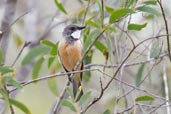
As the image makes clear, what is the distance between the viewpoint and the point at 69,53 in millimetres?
3061

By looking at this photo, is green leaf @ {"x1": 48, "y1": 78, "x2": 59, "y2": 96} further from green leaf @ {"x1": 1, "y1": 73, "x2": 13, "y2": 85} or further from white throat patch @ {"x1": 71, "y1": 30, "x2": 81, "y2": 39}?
green leaf @ {"x1": 1, "y1": 73, "x2": 13, "y2": 85}

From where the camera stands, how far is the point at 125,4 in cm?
239

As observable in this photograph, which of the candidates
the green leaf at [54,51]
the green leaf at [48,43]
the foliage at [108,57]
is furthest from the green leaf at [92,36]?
the green leaf at [54,51]

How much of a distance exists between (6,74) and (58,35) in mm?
2172

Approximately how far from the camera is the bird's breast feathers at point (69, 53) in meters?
3.04

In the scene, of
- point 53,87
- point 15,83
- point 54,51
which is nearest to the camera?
point 15,83

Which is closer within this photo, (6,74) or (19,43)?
(6,74)

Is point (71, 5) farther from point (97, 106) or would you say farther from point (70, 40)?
point (97, 106)

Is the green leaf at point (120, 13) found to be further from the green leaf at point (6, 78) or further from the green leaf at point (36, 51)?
the green leaf at point (36, 51)

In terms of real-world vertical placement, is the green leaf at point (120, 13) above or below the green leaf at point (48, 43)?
above

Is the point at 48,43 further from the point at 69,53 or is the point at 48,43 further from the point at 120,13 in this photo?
the point at 120,13

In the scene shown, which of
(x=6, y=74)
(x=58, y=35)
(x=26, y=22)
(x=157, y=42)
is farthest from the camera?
(x=58, y=35)

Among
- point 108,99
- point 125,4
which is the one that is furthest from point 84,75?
point 125,4

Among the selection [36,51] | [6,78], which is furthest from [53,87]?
[6,78]
